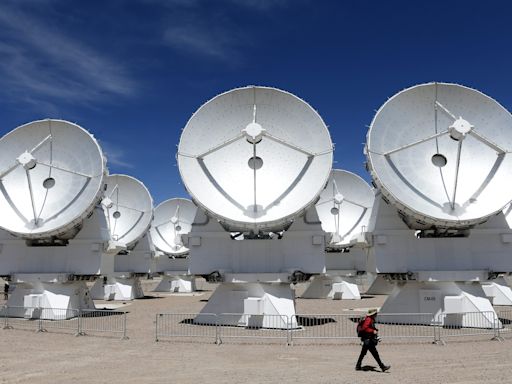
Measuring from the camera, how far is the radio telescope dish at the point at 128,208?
134 ft

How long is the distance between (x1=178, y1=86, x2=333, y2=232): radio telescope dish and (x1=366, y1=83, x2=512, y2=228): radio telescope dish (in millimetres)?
2986

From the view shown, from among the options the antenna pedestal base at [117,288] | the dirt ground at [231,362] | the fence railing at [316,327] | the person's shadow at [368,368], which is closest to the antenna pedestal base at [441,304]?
the fence railing at [316,327]

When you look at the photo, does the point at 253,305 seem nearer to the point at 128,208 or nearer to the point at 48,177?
the point at 48,177

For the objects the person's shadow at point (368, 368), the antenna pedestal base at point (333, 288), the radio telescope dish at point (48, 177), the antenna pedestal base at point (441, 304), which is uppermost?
the radio telescope dish at point (48, 177)

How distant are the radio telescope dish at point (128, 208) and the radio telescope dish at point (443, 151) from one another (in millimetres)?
23441

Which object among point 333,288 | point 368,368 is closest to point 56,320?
point 368,368

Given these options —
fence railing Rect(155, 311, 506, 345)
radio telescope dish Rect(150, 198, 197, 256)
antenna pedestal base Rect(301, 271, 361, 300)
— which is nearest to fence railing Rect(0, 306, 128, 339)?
fence railing Rect(155, 311, 506, 345)

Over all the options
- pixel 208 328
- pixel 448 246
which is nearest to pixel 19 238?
pixel 208 328

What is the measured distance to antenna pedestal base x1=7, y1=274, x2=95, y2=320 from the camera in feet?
85.8

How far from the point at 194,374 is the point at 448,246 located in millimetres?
15316

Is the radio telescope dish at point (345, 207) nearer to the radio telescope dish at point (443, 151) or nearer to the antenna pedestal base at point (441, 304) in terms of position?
the antenna pedestal base at point (441, 304)

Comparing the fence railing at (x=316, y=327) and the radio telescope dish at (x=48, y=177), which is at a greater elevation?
the radio telescope dish at (x=48, y=177)

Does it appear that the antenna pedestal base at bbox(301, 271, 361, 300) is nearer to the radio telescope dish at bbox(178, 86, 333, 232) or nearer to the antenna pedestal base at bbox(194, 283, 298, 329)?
the antenna pedestal base at bbox(194, 283, 298, 329)

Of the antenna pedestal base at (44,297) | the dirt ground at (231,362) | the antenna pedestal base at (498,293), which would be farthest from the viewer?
the antenna pedestal base at (498,293)
